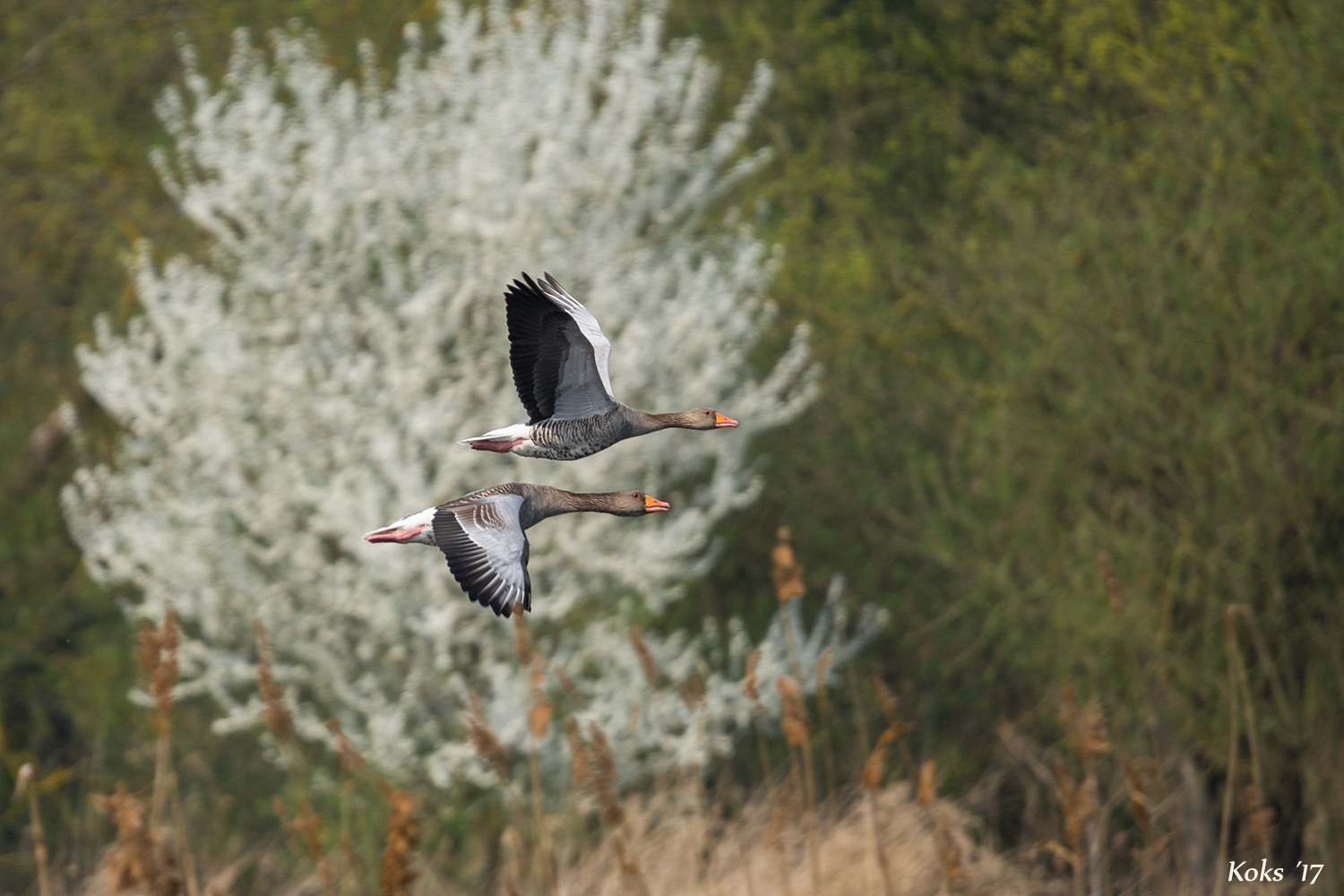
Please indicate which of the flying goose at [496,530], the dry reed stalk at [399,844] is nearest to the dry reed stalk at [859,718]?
the dry reed stalk at [399,844]

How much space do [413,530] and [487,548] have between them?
18 centimetres

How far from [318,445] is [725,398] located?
2859 millimetres

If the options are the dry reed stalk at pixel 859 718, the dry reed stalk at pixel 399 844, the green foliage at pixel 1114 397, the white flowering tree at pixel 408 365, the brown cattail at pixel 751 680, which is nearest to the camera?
the dry reed stalk at pixel 399 844

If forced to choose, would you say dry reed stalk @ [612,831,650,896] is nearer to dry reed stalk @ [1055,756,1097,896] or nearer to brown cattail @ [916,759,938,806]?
brown cattail @ [916,759,938,806]

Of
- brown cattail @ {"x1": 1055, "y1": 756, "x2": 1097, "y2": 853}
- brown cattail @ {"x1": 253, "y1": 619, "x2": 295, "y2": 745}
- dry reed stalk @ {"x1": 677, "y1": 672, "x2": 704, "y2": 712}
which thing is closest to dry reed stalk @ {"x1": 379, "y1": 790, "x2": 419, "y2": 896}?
brown cattail @ {"x1": 253, "y1": 619, "x2": 295, "y2": 745}

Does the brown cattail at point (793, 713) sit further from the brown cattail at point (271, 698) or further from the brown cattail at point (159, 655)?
the brown cattail at point (159, 655)

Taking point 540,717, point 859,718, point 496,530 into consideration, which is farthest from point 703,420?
point 859,718

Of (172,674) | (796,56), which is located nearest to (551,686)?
(796,56)

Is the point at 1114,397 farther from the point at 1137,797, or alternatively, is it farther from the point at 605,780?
the point at 605,780

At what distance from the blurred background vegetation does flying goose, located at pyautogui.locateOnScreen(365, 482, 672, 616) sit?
5.26m

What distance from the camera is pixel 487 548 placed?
2.41 metres

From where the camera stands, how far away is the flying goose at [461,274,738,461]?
260cm

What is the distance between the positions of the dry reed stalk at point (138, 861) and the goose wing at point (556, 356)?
4.16 feet

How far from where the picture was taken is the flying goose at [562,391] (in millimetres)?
2602
